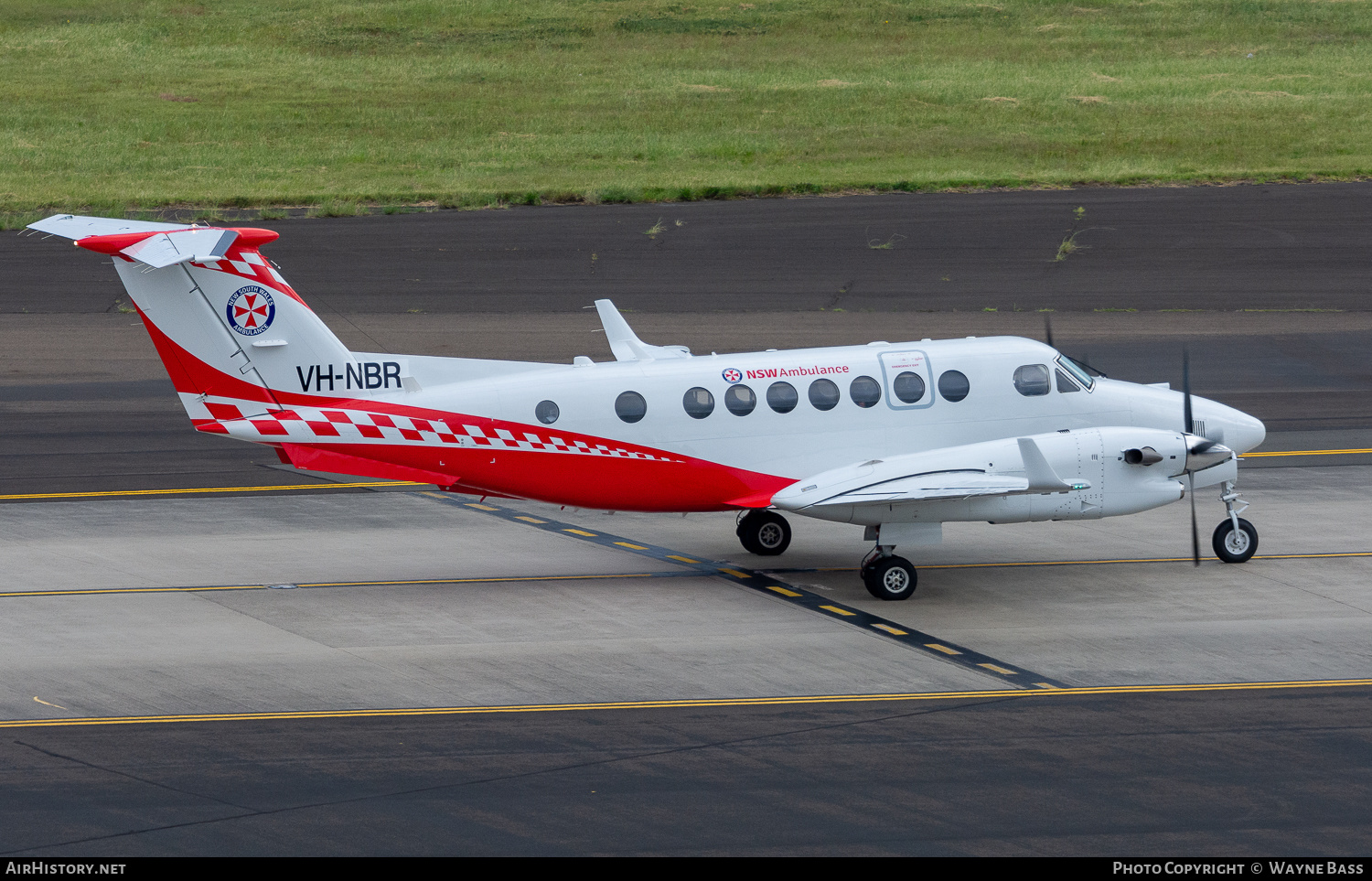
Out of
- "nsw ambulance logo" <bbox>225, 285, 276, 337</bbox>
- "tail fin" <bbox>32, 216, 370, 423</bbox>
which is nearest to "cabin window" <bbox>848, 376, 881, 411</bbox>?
"tail fin" <bbox>32, 216, 370, 423</bbox>

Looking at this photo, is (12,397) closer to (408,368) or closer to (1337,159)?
(408,368)

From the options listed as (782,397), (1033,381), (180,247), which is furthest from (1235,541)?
(180,247)

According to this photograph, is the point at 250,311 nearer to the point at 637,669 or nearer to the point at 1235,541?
the point at 637,669

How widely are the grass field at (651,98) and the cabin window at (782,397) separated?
2957 centimetres

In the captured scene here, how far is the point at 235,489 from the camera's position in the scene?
26.8 m

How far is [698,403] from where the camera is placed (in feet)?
68.7

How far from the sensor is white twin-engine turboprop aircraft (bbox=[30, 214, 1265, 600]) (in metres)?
20.0

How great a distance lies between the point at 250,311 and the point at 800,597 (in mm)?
7801

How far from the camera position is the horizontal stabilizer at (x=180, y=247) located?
19.2m

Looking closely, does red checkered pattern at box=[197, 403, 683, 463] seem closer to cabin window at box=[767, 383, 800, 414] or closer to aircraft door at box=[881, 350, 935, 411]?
cabin window at box=[767, 383, 800, 414]

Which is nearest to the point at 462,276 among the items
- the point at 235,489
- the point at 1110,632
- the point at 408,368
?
the point at 235,489

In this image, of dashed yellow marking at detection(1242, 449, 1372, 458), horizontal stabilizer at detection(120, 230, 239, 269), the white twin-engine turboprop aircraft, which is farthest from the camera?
dashed yellow marking at detection(1242, 449, 1372, 458)

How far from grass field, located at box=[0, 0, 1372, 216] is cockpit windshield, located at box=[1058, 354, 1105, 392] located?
29.4m

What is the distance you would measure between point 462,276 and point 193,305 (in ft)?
72.2
